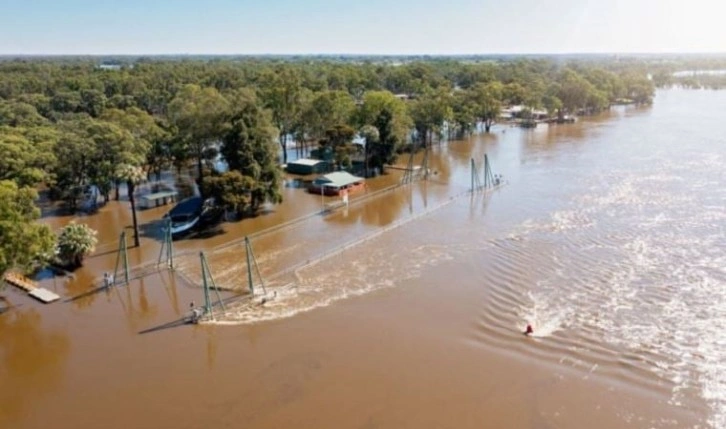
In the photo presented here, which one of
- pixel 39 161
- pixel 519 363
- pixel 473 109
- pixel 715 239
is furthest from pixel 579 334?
pixel 473 109

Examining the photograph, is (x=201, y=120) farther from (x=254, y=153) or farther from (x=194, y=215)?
(x=194, y=215)

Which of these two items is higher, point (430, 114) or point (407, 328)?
point (430, 114)

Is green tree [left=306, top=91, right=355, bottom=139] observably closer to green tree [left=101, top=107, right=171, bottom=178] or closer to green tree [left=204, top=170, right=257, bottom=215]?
green tree [left=101, top=107, right=171, bottom=178]

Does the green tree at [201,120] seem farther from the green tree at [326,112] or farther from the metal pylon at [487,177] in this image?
the metal pylon at [487,177]

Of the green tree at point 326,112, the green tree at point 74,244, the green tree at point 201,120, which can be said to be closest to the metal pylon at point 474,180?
the green tree at point 326,112

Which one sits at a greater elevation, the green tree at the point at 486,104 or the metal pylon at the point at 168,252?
the green tree at the point at 486,104

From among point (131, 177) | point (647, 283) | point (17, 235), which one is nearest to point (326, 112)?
point (131, 177)
